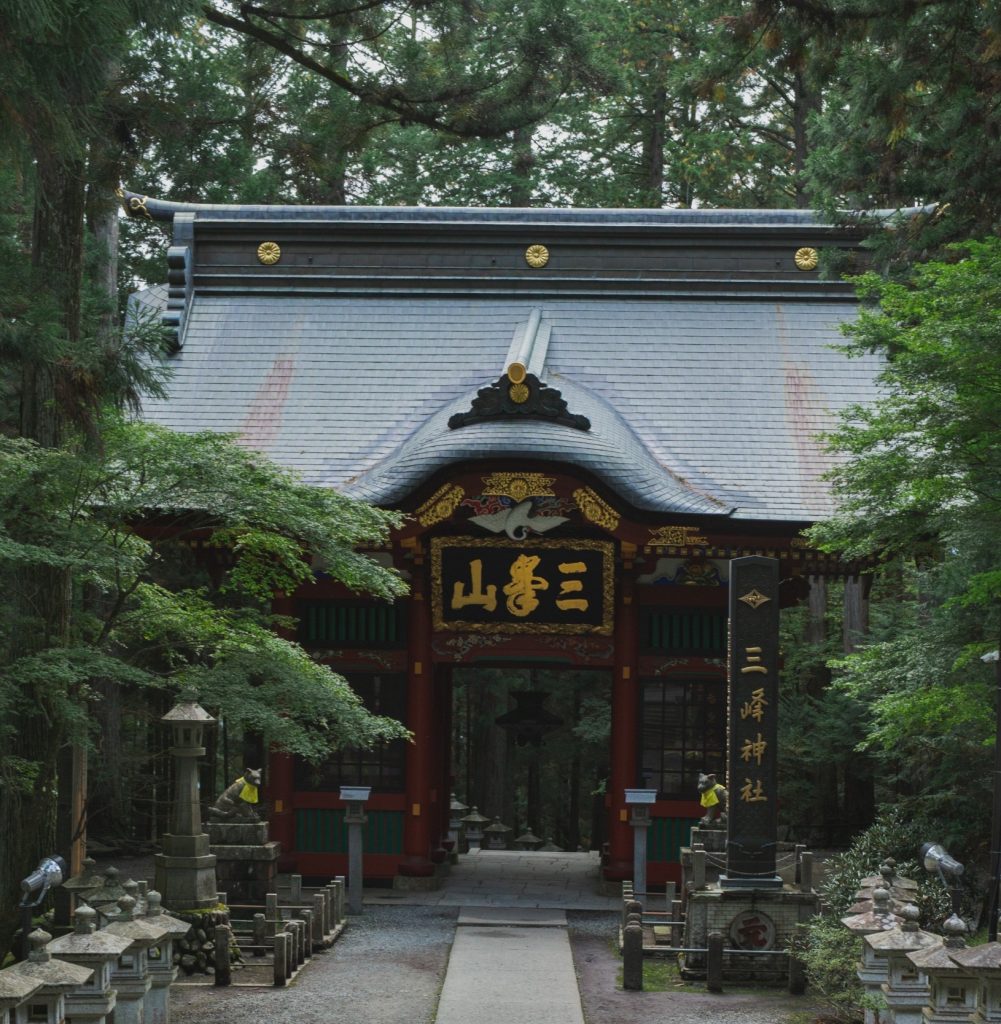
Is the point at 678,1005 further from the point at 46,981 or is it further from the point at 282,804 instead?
the point at 282,804

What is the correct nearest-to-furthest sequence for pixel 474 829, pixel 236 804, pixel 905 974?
pixel 905 974
pixel 236 804
pixel 474 829

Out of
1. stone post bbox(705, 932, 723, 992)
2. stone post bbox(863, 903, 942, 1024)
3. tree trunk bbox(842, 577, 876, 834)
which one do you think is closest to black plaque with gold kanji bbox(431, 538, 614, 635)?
stone post bbox(705, 932, 723, 992)

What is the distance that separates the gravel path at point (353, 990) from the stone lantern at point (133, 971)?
1305 millimetres

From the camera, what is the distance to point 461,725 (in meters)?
34.2

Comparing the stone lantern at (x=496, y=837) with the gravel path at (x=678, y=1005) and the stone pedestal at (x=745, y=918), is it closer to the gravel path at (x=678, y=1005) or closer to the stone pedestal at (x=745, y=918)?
the gravel path at (x=678, y=1005)

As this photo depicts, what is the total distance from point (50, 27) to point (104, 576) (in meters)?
4.88

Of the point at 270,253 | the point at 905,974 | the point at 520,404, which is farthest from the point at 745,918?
the point at 270,253

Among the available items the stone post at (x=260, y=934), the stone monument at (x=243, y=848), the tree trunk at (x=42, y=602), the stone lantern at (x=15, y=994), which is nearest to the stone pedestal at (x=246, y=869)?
the stone monument at (x=243, y=848)

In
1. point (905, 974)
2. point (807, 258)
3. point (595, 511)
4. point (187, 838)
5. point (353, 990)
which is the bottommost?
point (353, 990)

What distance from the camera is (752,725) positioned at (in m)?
11.6

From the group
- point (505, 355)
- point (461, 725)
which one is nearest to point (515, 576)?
point (505, 355)

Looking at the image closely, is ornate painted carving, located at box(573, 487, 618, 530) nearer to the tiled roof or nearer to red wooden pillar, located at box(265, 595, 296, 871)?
the tiled roof

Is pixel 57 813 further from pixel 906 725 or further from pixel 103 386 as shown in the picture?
pixel 906 725

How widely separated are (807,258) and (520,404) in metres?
5.77
